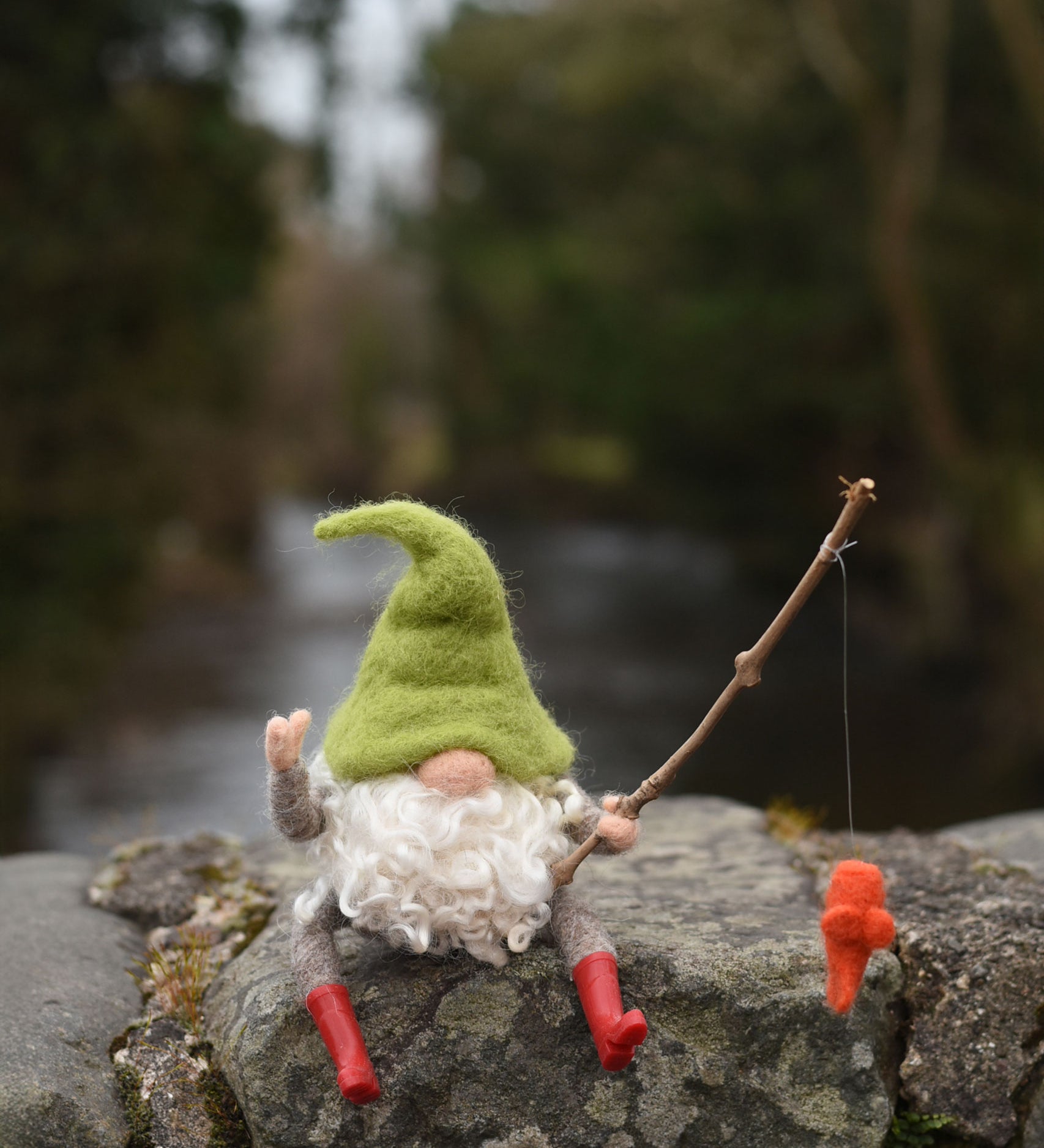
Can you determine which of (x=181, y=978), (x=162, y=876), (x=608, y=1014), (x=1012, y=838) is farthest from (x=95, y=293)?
(x=608, y=1014)

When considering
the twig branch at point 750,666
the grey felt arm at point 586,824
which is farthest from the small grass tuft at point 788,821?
the twig branch at point 750,666

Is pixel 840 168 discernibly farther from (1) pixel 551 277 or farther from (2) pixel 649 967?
(2) pixel 649 967

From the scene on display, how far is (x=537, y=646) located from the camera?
1155 centimetres

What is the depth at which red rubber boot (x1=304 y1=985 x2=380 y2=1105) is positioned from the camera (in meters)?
1.91

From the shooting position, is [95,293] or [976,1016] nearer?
[976,1016]

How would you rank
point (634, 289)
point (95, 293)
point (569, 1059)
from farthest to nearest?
point (634, 289) → point (95, 293) → point (569, 1059)

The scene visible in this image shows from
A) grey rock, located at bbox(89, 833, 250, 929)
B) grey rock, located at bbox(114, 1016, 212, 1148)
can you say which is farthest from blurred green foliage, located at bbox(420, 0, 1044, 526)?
grey rock, located at bbox(114, 1016, 212, 1148)

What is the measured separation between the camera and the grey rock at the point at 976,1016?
7.36ft

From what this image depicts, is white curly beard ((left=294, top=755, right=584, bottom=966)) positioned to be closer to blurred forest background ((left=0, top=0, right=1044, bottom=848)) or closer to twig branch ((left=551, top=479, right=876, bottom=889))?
twig branch ((left=551, top=479, right=876, bottom=889))

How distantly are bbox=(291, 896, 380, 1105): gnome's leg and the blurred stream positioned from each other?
1.53 meters

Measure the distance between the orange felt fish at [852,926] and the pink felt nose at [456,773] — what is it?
2.07ft

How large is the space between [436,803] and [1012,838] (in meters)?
2.02

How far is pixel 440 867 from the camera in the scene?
203 cm

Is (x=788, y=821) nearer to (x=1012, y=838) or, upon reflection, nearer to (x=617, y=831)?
(x=1012, y=838)
